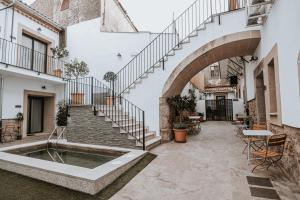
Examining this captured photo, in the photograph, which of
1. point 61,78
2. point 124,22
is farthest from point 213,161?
point 124,22

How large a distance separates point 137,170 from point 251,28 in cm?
544

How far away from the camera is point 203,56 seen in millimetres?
6219

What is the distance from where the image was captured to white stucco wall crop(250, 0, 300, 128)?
9.71ft

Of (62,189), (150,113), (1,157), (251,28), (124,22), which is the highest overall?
(124,22)

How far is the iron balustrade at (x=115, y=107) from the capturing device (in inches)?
225

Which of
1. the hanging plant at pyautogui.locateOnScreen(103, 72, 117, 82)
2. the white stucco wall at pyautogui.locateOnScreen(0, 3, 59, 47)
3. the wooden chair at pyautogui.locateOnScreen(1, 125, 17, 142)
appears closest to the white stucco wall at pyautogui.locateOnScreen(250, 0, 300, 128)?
the hanging plant at pyautogui.locateOnScreen(103, 72, 117, 82)

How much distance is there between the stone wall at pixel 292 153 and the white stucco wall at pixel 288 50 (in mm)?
143

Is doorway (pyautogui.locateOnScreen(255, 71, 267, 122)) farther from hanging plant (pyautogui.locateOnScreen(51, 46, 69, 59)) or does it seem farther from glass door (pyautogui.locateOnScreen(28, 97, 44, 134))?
glass door (pyautogui.locateOnScreen(28, 97, 44, 134))

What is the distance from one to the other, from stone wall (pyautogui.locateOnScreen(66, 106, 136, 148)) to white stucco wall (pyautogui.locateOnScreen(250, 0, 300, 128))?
12.5 feet

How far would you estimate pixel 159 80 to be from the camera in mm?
6816

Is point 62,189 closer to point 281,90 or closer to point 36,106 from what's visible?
point 281,90

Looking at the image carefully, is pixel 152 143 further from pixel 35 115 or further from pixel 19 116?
pixel 35 115

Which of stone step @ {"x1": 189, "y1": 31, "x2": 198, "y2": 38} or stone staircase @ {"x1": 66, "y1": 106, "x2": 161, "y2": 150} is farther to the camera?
stone step @ {"x1": 189, "y1": 31, "x2": 198, "y2": 38}

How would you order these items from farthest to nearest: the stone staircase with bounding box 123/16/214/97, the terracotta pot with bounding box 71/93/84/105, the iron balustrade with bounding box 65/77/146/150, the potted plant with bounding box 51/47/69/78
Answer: the potted plant with bounding box 51/47/69/78
the terracotta pot with bounding box 71/93/84/105
the stone staircase with bounding box 123/16/214/97
the iron balustrade with bounding box 65/77/146/150
